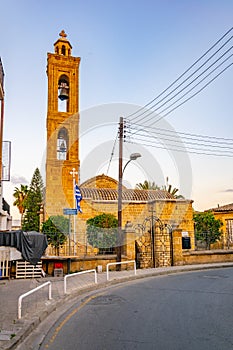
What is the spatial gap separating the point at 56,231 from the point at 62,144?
10.5 m

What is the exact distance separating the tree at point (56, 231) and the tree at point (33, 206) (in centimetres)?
2592

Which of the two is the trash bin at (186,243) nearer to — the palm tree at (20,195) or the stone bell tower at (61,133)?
the stone bell tower at (61,133)

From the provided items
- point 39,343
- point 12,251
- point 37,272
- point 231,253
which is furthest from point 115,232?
point 39,343

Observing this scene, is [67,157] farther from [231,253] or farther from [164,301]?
[164,301]

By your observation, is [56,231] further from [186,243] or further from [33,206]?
[33,206]

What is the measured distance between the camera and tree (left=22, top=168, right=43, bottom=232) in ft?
158

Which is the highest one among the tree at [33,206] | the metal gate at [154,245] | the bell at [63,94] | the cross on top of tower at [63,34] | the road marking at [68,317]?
the cross on top of tower at [63,34]

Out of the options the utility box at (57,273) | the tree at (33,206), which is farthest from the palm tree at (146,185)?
the utility box at (57,273)

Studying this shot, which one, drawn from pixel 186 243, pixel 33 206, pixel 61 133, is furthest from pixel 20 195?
pixel 186 243

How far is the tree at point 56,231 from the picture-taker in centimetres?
1959

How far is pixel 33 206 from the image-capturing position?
172 ft

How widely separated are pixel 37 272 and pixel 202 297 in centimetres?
877

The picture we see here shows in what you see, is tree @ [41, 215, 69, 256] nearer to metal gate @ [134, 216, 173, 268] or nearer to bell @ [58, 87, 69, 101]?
metal gate @ [134, 216, 173, 268]

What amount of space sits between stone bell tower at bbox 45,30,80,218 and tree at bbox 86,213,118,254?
200 inches
